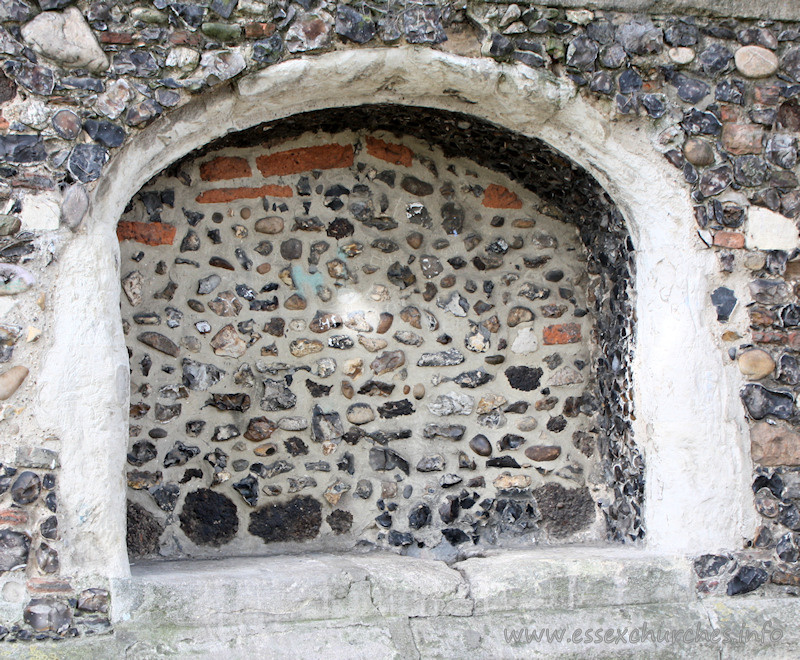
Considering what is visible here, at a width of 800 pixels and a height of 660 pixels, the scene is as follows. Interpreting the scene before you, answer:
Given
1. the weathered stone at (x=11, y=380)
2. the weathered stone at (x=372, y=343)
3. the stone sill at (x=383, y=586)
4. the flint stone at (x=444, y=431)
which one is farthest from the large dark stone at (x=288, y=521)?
the weathered stone at (x=11, y=380)

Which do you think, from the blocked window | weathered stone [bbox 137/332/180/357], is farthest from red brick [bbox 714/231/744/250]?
weathered stone [bbox 137/332/180/357]

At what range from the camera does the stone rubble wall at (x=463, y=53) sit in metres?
2.28

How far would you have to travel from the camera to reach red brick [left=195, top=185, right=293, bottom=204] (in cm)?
292

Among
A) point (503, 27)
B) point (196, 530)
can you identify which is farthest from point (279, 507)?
point (503, 27)

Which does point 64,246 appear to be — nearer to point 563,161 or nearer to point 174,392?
point 174,392

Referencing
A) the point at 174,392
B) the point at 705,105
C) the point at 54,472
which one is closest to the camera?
the point at 54,472

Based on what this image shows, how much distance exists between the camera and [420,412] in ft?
10.0

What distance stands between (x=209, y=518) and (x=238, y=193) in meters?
1.16

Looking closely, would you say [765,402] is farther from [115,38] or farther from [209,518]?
[115,38]

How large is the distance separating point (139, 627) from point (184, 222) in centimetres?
136

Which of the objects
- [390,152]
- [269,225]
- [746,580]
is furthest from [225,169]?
[746,580]

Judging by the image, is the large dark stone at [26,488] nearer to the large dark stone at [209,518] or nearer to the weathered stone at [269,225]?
the large dark stone at [209,518]

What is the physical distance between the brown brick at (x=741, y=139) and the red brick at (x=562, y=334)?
0.85 meters

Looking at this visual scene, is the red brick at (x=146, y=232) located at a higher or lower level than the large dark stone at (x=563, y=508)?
higher
